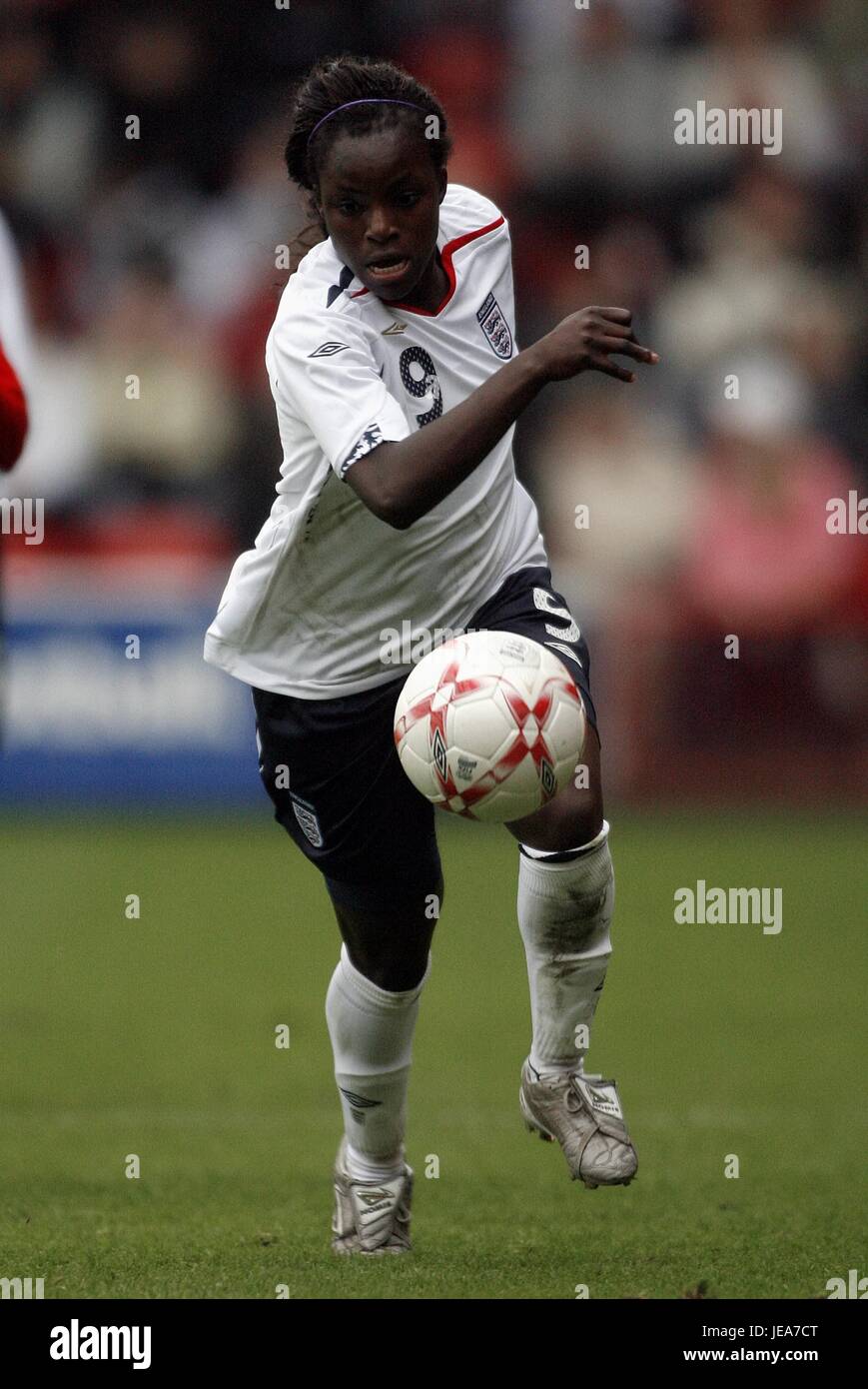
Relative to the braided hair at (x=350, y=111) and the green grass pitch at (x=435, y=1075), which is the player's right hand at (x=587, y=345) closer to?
the braided hair at (x=350, y=111)

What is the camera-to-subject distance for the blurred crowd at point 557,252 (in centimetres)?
1291

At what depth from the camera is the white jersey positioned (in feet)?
14.5

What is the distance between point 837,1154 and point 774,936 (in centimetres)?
345

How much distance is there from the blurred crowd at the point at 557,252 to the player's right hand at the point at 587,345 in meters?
8.17

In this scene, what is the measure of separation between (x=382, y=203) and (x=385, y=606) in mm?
883

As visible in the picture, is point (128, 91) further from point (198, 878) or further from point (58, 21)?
point (198, 878)

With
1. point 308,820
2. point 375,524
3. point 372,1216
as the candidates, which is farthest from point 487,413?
point 372,1216

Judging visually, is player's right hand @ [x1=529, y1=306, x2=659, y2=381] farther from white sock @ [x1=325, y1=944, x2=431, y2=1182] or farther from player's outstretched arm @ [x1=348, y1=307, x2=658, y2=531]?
white sock @ [x1=325, y1=944, x2=431, y2=1182]

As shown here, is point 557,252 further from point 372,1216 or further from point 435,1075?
point 372,1216

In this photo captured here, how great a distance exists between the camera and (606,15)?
14328mm

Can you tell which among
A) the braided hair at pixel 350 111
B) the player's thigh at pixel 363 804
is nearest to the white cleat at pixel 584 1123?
the player's thigh at pixel 363 804

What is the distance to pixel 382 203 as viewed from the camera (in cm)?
421

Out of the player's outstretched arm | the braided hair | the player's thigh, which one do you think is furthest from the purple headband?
the player's thigh

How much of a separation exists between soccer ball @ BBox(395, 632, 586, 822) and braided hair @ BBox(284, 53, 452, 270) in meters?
1.02
